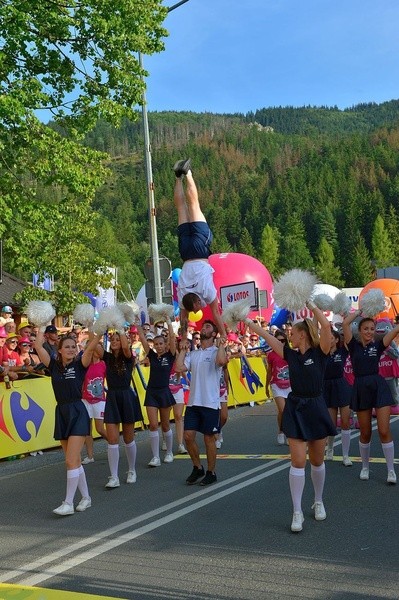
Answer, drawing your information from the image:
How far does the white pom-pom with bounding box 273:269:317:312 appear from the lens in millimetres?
5965

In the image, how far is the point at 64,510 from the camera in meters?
7.40

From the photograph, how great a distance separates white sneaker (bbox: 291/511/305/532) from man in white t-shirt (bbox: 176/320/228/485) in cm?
227

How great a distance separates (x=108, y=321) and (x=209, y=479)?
2.19 metres

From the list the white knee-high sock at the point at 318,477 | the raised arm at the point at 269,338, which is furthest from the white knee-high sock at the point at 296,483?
the raised arm at the point at 269,338

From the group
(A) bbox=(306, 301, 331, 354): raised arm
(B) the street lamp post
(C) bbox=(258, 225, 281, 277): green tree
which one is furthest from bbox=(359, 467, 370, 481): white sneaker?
(C) bbox=(258, 225, 281, 277): green tree

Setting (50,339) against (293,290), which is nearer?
(293,290)

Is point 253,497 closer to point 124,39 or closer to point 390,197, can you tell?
point 124,39

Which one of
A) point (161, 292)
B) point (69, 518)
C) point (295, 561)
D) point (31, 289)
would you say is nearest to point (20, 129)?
point (161, 292)

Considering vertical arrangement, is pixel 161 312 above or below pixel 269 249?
below

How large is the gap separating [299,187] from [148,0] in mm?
150637

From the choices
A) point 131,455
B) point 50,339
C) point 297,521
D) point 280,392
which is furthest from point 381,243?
point 297,521

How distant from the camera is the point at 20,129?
1288 centimetres

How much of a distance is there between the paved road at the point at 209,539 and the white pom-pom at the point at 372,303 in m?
1.80

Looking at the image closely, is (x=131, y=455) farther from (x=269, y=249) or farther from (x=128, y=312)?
(x=269, y=249)
